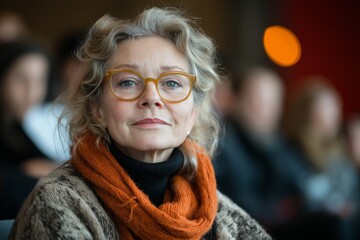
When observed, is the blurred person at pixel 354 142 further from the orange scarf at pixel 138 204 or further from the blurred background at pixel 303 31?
the orange scarf at pixel 138 204

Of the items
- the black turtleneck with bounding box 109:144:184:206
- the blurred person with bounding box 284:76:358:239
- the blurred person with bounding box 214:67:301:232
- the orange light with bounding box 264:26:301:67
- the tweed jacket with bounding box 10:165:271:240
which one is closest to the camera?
the tweed jacket with bounding box 10:165:271:240

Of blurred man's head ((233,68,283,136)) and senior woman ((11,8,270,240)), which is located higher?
senior woman ((11,8,270,240))

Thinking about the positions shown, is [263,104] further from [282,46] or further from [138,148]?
[138,148]

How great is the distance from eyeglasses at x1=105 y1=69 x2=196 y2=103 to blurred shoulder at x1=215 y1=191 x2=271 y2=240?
17.0 inches

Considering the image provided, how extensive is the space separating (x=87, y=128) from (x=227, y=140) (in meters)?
2.30

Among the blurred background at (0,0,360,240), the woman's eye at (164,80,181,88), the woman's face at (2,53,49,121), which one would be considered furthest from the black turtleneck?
the woman's face at (2,53,49,121)

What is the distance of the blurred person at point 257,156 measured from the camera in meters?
4.49

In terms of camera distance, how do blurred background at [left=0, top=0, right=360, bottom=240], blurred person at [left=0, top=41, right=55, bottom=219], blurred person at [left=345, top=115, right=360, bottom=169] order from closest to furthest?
blurred person at [left=0, top=41, right=55, bottom=219], blurred background at [left=0, top=0, right=360, bottom=240], blurred person at [left=345, top=115, right=360, bottom=169]

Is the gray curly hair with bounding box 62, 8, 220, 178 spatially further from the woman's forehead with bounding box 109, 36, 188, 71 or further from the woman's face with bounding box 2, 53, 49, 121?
the woman's face with bounding box 2, 53, 49, 121

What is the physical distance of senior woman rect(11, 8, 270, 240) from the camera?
2092 millimetres

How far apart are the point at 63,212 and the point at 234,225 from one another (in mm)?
622

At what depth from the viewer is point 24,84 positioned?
3822 millimetres

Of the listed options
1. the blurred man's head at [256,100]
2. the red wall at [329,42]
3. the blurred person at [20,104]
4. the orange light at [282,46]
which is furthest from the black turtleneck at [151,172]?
the red wall at [329,42]

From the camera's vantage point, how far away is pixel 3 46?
385 centimetres
